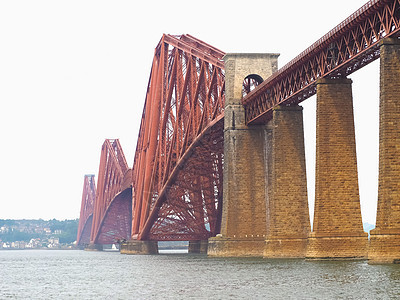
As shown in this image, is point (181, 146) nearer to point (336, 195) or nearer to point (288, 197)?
point (288, 197)

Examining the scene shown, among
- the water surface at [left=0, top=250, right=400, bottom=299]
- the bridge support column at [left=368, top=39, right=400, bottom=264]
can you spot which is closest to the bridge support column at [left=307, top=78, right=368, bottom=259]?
the water surface at [left=0, top=250, right=400, bottom=299]

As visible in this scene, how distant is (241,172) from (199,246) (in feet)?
112

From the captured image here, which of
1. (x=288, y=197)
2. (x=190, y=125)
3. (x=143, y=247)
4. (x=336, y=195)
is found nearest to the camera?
(x=336, y=195)

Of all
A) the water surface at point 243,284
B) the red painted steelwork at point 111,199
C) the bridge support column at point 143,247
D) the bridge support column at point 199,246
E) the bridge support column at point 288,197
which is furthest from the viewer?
the red painted steelwork at point 111,199

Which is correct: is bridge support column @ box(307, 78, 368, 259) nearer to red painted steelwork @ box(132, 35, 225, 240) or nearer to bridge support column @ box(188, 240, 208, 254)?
red painted steelwork @ box(132, 35, 225, 240)

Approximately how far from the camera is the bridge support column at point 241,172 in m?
73.0

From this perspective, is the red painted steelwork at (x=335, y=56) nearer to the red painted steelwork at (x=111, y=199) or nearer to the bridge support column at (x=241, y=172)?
the bridge support column at (x=241, y=172)

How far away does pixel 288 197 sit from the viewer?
64.1m

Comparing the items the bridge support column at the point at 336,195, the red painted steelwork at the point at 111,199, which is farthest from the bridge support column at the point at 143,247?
the bridge support column at the point at 336,195

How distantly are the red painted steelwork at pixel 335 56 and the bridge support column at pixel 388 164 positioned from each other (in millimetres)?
1814

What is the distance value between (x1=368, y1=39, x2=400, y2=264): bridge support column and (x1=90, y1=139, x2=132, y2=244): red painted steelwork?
348 feet

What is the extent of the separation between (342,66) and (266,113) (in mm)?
17230

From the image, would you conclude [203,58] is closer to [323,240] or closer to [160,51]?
[160,51]

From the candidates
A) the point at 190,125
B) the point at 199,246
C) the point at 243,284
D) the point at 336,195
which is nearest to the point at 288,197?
the point at 336,195
